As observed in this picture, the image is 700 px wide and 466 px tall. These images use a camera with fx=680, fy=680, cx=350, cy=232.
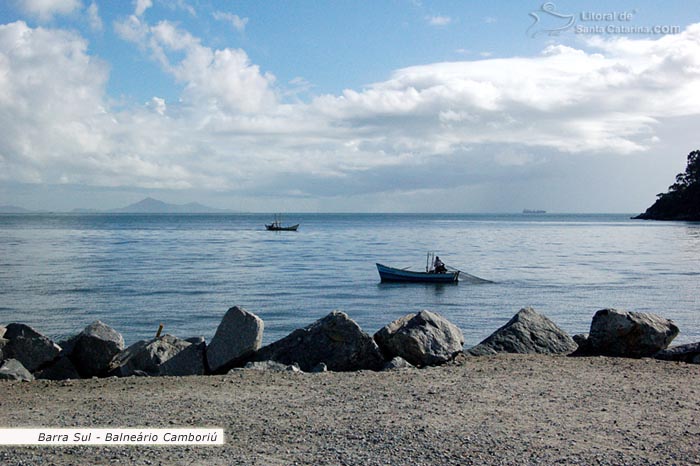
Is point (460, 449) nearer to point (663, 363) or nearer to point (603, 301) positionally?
point (663, 363)

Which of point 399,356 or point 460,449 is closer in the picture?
point 460,449

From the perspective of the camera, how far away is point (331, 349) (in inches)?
494

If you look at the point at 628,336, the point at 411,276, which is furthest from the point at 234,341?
the point at 411,276

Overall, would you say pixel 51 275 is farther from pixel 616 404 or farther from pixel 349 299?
pixel 616 404

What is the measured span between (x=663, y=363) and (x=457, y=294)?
24.0m

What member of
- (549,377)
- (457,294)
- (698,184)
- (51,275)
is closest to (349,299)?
(457,294)

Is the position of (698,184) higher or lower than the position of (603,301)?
higher

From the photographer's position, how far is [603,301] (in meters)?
30.2

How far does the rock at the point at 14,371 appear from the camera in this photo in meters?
11.2

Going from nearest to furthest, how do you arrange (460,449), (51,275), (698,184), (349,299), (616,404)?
(460,449) → (616,404) → (349,299) → (51,275) → (698,184)

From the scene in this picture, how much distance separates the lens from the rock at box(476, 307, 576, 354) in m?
12.7

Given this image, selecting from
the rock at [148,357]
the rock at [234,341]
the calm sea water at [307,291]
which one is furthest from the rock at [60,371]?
Result: the calm sea water at [307,291]

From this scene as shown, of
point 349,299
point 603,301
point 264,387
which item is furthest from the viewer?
point 349,299

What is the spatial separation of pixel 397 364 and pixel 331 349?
58.3 inches
